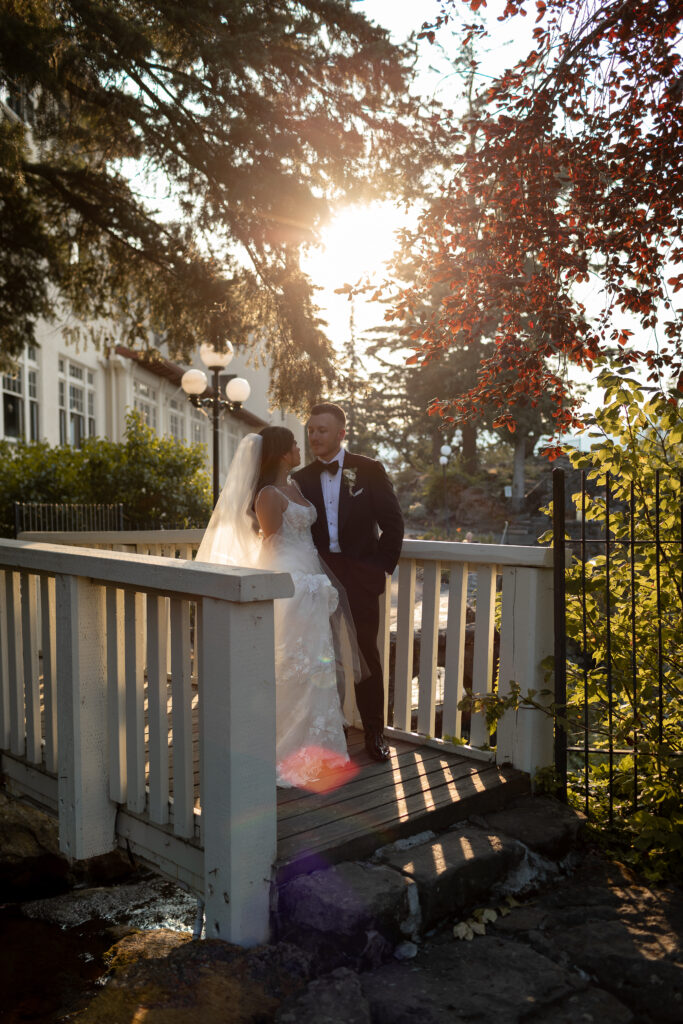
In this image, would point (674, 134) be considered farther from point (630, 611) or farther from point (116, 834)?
point (116, 834)

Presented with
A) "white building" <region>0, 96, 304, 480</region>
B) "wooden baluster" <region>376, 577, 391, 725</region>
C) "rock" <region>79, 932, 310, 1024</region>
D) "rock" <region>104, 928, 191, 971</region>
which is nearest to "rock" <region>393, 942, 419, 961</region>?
"rock" <region>79, 932, 310, 1024</region>

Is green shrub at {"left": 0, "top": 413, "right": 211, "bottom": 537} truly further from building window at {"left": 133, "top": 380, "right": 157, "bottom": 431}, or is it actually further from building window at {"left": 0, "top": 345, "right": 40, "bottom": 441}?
building window at {"left": 133, "top": 380, "right": 157, "bottom": 431}

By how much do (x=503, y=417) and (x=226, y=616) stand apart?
2.29 m

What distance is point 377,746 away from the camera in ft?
13.8

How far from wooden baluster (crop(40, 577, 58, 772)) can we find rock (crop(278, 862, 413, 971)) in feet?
5.06

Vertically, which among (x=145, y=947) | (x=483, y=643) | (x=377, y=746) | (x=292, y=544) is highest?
(x=292, y=544)

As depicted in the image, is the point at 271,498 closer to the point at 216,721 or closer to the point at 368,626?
the point at 368,626

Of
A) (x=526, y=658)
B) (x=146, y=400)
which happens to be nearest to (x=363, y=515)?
(x=526, y=658)

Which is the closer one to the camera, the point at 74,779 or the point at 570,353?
the point at 74,779

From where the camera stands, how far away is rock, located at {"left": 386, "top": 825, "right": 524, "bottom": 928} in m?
3.04

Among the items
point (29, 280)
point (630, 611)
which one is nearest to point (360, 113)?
point (29, 280)

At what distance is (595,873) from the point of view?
139 inches

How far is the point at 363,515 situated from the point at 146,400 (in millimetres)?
21840

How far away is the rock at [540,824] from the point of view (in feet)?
11.6
